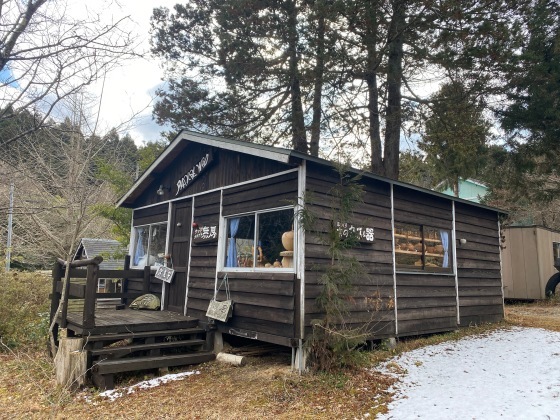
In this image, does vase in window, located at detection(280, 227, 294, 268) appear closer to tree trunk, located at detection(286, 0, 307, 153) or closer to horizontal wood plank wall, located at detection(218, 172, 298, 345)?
horizontal wood plank wall, located at detection(218, 172, 298, 345)

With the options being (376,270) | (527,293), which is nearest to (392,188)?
(376,270)

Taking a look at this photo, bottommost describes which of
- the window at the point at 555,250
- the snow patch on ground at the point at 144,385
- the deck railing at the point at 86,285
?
the snow patch on ground at the point at 144,385

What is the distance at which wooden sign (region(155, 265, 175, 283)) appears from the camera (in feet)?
28.2

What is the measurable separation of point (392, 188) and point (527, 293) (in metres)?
9.37

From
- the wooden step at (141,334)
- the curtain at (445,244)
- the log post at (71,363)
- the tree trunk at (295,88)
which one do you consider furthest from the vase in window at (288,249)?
the tree trunk at (295,88)

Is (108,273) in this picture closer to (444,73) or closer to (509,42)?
(444,73)

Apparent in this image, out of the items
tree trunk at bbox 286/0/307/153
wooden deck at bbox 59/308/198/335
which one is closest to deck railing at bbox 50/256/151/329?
wooden deck at bbox 59/308/198/335

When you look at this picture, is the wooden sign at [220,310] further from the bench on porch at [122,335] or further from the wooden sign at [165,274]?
the wooden sign at [165,274]

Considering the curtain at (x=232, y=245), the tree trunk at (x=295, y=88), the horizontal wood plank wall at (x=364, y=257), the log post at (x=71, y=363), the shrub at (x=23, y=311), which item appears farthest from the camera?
the tree trunk at (x=295, y=88)

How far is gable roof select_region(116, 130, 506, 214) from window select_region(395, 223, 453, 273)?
73 centimetres

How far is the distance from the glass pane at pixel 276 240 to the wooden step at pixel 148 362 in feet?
5.86

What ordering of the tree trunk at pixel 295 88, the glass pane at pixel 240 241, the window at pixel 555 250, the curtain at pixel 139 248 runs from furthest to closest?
the window at pixel 555 250, the tree trunk at pixel 295 88, the curtain at pixel 139 248, the glass pane at pixel 240 241

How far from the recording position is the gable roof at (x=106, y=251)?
44.9ft

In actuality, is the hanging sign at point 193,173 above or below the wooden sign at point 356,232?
above
